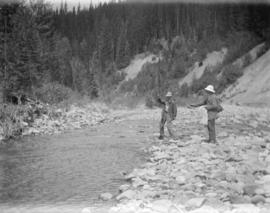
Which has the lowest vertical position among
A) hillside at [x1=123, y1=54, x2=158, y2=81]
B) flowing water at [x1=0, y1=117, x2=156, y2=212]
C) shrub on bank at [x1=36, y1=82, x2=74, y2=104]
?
flowing water at [x1=0, y1=117, x2=156, y2=212]

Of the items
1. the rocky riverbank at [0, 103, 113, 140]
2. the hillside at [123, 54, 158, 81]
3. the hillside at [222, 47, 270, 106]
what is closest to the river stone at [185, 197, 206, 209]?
the rocky riverbank at [0, 103, 113, 140]

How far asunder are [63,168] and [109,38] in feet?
220

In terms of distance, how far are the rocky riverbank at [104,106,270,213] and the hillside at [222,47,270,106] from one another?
44.0ft

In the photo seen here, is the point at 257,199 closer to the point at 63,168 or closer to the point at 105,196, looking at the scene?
the point at 105,196

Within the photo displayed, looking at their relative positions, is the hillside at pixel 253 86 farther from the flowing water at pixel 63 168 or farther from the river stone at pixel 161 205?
the river stone at pixel 161 205

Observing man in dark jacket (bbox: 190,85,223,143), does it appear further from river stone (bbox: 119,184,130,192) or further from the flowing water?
river stone (bbox: 119,184,130,192)

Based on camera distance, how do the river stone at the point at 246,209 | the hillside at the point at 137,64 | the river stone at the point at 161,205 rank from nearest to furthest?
the river stone at the point at 246,209, the river stone at the point at 161,205, the hillside at the point at 137,64

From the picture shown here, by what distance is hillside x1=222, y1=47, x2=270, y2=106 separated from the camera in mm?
24109

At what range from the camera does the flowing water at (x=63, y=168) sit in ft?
20.5

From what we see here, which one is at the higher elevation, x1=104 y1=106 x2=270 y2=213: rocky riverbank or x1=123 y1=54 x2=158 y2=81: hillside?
x1=123 y1=54 x2=158 y2=81: hillside

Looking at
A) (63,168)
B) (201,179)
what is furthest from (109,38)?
(201,179)

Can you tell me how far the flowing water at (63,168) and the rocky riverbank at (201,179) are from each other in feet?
1.97

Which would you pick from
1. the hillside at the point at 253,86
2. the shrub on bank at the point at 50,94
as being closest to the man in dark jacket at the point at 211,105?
the hillside at the point at 253,86

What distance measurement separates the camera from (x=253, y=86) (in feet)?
85.6
